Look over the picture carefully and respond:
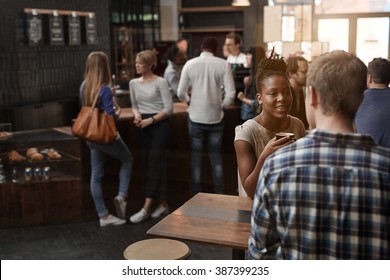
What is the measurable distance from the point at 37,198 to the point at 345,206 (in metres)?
3.17

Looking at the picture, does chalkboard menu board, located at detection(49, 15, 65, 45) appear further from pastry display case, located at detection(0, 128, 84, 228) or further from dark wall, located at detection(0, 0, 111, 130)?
pastry display case, located at detection(0, 128, 84, 228)

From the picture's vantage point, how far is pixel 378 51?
287 centimetres

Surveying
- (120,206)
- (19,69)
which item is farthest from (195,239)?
(19,69)

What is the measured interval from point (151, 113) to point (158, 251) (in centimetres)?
196

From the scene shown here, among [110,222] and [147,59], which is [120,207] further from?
[147,59]

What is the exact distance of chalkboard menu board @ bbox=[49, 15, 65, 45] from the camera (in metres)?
4.80

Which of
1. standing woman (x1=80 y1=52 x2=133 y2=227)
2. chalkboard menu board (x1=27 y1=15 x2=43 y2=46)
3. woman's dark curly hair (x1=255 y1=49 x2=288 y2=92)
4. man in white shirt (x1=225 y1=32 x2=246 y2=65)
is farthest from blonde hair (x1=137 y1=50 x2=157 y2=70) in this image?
woman's dark curly hair (x1=255 y1=49 x2=288 y2=92)

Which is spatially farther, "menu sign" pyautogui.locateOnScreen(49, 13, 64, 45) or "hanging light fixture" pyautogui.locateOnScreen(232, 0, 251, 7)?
"menu sign" pyautogui.locateOnScreen(49, 13, 64, 45)

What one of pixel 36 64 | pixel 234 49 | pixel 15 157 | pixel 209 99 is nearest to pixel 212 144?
pixel 209 99

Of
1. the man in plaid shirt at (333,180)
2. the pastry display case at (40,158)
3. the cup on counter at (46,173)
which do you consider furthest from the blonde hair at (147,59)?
the man in plaid shirt at (333,180)

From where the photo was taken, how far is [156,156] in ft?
14.3

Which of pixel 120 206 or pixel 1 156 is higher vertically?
pixel 1 156

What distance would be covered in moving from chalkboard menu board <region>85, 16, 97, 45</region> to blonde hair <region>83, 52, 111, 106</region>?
3.62 feet
